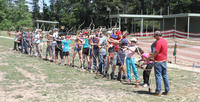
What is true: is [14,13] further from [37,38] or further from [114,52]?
[114,52]

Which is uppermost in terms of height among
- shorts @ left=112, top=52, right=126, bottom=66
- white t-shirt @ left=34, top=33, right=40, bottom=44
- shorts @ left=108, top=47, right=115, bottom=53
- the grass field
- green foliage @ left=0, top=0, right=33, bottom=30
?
green foliage @ left=0, top=0, right=33, bottom=30

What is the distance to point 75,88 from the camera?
8.07 m

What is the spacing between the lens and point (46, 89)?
7805 mm

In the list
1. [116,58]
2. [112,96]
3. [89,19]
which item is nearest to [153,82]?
[116,58]

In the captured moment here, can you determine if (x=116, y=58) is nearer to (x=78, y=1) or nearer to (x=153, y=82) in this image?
(x=153, y=82)

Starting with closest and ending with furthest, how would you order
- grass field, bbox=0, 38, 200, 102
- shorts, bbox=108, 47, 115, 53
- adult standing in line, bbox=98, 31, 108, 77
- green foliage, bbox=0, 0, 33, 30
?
grass field, bbox=0, 38, 200, 102, shorts, bbox=108, 47, 115, 53, adult standing in line, bbox=98, 31, 108, 77, green foliage, bbox=0, 0, 33, 30

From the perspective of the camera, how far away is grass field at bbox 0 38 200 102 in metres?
6.89

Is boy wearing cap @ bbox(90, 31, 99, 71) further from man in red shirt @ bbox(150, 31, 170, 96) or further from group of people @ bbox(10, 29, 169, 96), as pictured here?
man in red shirt @ bbox(150, 31, 170, 96)

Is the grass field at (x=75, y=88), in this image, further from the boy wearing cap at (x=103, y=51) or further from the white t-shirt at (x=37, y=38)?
the white t-shirt at (x=37, y=38)

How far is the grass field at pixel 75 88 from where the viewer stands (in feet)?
22.6

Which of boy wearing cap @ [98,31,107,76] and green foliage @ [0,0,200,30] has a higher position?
green foliage @ [0,0,200,30]

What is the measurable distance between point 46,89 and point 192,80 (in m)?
5.86

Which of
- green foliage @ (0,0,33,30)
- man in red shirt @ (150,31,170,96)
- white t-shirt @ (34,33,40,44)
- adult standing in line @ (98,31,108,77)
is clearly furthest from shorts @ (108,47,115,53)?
green foliage @ (0,0,33,30)

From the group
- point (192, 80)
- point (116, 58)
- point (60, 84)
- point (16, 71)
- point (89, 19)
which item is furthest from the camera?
point (89, 19)
